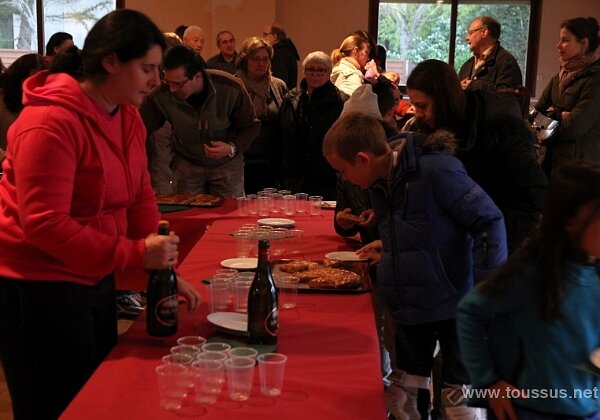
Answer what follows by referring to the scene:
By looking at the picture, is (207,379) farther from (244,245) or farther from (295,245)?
(295,245)

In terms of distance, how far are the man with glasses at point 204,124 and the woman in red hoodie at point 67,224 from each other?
2.16 meters

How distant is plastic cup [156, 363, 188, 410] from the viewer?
1.42 m

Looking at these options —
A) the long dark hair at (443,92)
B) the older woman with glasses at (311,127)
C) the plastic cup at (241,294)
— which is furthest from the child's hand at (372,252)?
the older woman with glasses at (311,127)

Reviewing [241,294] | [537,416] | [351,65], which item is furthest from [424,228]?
[351,65]

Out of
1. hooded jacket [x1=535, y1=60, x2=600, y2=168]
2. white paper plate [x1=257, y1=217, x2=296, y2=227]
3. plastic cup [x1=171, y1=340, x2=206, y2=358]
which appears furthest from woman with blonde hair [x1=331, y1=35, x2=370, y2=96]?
plastic cup [x1=171, y1=340, x2=206, y2=358]

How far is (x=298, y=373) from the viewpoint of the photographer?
1.62 m

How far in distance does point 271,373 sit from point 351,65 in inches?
182

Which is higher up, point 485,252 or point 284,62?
point 284,62

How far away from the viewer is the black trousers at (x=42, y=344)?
1.77 m

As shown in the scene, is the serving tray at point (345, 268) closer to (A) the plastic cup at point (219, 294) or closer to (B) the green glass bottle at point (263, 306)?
(A) the plastic cup at point (219, 294)

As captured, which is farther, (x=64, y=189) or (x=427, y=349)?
(x=427, y=349)

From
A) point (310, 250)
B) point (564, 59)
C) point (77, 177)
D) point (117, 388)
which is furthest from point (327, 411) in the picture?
point (564, 59)

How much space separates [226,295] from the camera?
200cm

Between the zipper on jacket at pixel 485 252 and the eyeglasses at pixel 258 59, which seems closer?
the zipper on jacket at pixel 485 252
